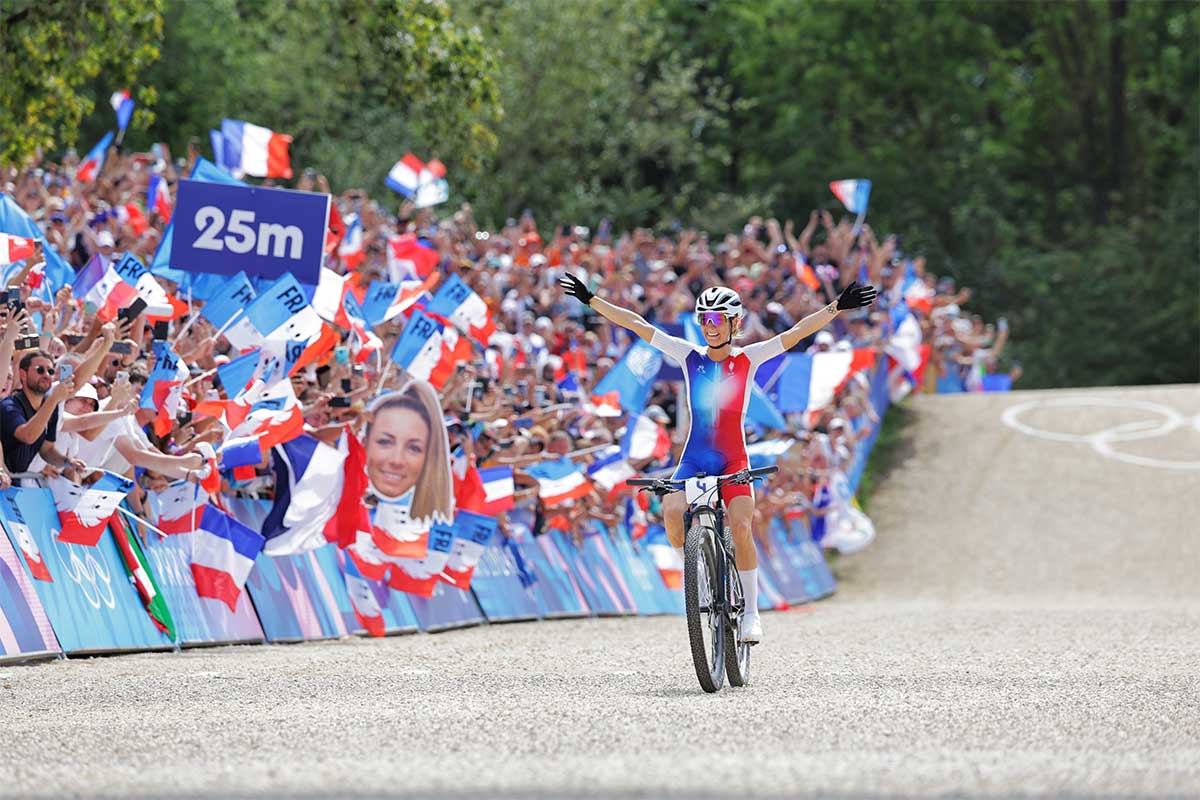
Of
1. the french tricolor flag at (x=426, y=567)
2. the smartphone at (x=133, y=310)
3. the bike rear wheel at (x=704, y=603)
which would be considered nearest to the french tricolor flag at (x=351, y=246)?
the french tricolor flag at (x=426, y=567)

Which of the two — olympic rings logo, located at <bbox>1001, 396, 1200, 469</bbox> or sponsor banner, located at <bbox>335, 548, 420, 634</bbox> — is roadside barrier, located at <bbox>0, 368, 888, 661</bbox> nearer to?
sponsor banner, located at <bbox>335, 548, 420, 634</bbox>

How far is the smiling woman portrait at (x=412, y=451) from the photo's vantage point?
1507 centimetres

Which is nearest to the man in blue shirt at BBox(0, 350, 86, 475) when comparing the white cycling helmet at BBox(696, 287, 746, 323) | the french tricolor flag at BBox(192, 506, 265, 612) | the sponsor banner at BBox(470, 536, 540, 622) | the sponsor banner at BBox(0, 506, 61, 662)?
the sponsor banner at BBox(0, 506, 61, 662)

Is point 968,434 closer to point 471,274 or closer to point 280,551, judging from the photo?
point 471,274

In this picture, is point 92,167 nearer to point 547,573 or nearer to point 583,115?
point 547,573

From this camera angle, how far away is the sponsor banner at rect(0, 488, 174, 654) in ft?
37.1

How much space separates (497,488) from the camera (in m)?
16.2

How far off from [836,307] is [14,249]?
563cm

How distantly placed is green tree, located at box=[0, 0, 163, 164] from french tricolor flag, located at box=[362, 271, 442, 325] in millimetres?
4891

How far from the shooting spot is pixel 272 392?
526 inches

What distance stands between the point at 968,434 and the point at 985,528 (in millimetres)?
3587

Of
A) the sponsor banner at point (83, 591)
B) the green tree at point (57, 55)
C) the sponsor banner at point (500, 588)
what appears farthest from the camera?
the green tree at point (57, 55)

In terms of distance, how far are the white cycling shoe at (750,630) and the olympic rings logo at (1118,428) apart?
20.3 metres

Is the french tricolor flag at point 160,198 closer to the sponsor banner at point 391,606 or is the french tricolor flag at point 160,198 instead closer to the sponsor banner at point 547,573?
the sponsor banner at point 547,573
